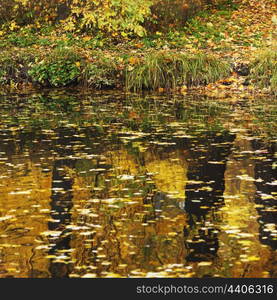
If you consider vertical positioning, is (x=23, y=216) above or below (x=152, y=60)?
below

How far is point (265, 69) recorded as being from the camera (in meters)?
18.9

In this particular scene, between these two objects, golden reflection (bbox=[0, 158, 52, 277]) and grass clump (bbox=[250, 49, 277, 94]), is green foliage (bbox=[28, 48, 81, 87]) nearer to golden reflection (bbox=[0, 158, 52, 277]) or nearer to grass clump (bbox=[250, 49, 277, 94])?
grass clump (bbox=[250, 49, 277, 94])

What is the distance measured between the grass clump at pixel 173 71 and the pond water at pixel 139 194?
3801mm

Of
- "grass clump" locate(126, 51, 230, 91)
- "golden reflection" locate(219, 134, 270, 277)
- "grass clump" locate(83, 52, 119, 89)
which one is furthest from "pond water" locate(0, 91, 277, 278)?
"grass clump" locate(83, 52, 119, 89)

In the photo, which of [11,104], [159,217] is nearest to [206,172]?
[159,217]

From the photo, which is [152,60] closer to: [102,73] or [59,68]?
[102,73]

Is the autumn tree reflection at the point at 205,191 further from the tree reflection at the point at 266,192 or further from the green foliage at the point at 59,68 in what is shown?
the green foliage at the point at 59,68

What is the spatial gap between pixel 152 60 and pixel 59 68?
2.70 metres

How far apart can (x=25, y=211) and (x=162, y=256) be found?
203cm

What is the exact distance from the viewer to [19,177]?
9.88 metres

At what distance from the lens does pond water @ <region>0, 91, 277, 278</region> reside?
6668mm

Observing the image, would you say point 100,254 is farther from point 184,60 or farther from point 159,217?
point 184,60

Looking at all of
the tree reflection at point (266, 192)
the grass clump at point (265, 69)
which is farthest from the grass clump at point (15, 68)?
the tree reflection at point (266, 192)

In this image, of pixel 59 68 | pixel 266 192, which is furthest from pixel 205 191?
pixel 59 68
